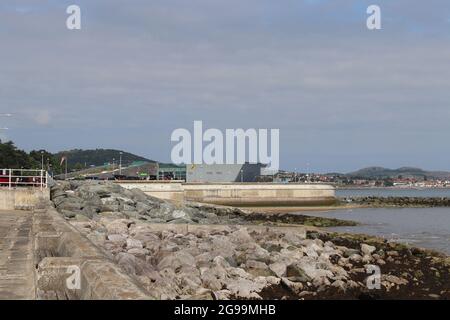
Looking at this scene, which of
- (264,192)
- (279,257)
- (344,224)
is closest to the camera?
(279,257)

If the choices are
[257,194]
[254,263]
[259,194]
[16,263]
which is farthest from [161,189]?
[16,263]

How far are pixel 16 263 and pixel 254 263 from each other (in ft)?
24.6

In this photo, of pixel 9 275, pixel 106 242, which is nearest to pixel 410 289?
pixel 106 242

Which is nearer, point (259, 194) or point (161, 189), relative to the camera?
point (161, 189)

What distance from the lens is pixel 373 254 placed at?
69.8 feet

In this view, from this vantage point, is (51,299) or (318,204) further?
(318,204)

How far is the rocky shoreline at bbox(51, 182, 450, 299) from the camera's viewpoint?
537 inches

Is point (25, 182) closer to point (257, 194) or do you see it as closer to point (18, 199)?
point (18, 199)

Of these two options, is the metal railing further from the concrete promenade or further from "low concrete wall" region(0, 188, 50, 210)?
the concrete promenade

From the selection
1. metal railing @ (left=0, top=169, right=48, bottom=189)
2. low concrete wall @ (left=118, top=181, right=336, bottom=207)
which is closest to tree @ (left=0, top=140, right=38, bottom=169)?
low concrete wall @ (left=118, top=181, right=336, bottom=207)

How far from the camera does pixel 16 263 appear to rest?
391 inches

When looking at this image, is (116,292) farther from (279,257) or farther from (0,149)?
(0,149)
